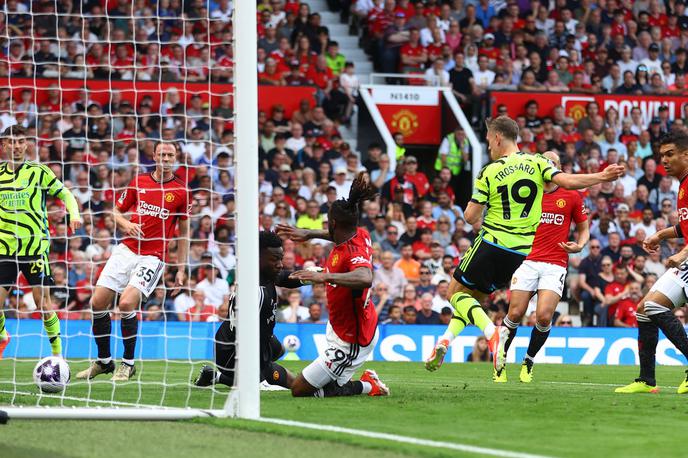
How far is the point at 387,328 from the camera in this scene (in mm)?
18391

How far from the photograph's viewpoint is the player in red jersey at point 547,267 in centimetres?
1266

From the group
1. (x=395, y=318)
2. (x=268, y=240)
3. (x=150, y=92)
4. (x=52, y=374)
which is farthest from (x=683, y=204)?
(x=150, y=92)

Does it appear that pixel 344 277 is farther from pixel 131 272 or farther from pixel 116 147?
pixel 116 147

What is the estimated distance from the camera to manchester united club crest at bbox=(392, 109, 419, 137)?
23938mm

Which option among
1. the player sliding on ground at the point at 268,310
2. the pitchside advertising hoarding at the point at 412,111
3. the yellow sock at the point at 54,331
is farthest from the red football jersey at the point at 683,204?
the pitchside advertising hoarding at the point at 412,111

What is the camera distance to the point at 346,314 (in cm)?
953

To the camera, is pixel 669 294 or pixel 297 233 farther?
pixel 669 294

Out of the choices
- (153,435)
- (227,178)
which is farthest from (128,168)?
(153,435)

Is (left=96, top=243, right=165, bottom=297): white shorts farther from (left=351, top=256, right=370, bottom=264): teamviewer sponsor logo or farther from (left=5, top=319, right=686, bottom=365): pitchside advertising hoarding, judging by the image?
(left=5, top=319, right=686, bottom=365): pitchside advertising hoarding

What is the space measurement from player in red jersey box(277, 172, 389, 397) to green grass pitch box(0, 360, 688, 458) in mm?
252

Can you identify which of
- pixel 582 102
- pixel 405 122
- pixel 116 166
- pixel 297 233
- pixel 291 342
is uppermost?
pixel 582 102

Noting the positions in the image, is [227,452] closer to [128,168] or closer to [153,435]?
[153,435]

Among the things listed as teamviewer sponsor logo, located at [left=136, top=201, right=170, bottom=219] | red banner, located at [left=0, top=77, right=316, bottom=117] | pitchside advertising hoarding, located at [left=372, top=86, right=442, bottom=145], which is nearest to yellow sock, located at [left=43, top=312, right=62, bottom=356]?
teamviewer sponsor logo, located at [left=136, top=201, right=170, bottom=219]

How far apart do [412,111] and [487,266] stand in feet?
43.6
